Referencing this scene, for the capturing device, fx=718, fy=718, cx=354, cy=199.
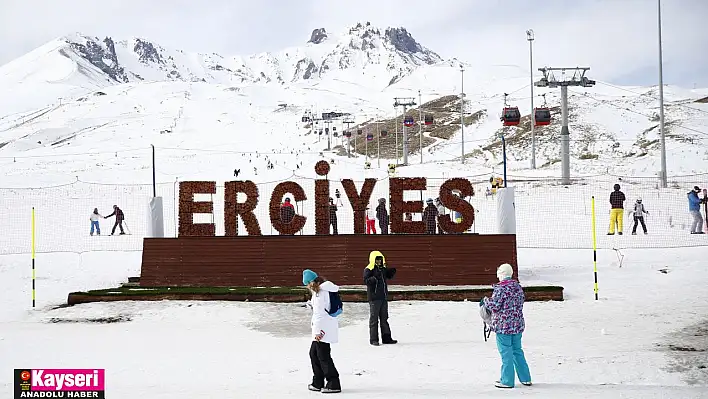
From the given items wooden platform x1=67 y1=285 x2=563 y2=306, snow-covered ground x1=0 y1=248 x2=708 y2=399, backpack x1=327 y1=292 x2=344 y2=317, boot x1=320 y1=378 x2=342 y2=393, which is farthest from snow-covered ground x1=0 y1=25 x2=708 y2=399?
backpack x1=327 y1=292 x2=344 y2=317

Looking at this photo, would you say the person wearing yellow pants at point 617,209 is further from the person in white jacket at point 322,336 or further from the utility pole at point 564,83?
the person in white jacket at point 322,336

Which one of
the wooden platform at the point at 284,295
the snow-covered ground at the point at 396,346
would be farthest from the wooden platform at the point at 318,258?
the snow-covered ground at the point at 396,346

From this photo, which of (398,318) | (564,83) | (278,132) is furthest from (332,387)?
(278,132)

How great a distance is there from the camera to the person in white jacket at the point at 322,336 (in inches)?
340

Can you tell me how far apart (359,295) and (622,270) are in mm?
7679

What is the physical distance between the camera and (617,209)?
24.1m

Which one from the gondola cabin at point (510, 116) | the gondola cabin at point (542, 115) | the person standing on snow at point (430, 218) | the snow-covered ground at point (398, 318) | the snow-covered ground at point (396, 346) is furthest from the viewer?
the gondola cabin at point (510, 116)

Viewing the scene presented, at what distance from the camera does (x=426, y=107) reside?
129m

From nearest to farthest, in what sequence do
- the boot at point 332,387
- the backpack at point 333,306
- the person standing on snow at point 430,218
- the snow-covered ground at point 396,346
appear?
1. the boot at point 332,387
2. the backpack at point 333,306
3. the snow-covered ground at point 396,346
4. the person standing on snow at point 430,218

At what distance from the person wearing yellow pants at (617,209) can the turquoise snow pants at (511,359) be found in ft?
52.4

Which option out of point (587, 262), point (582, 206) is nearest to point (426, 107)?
point (582, 206)

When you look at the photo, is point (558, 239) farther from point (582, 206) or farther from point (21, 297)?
point (21, 297)

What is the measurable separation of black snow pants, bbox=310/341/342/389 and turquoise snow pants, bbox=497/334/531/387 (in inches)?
79.5

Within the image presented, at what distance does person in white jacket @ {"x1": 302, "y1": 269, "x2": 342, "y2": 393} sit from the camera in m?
8.64
